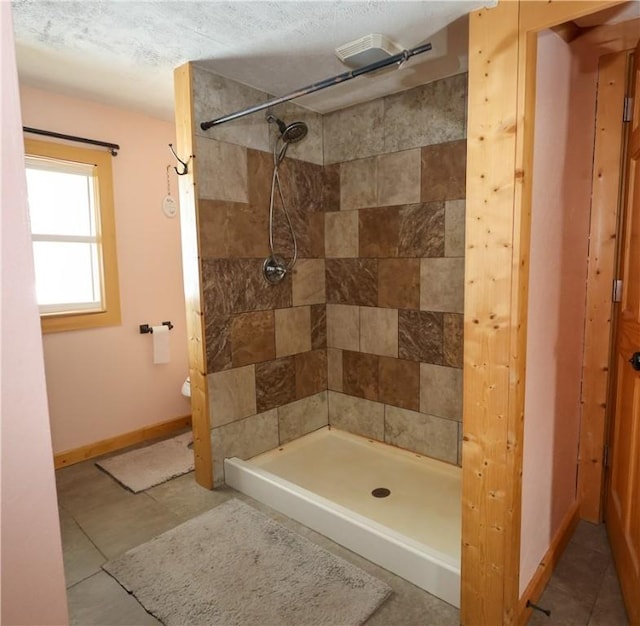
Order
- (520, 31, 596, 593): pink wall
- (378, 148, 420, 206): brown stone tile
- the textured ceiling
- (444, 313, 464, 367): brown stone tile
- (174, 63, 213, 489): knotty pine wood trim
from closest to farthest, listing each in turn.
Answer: (520, 31, 596, 593): pink wall < the textured ceiling < (174, 63, 213, 489): knotty pine wood trim < (444, 313, 464, 367): brown stone tile < (378, 148, 420, 206): brown stone tile

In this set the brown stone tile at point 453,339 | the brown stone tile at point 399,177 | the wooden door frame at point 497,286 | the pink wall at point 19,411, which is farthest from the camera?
the brown stone tile at point 399,177

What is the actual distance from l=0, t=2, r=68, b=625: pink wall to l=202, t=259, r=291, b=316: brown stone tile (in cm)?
205

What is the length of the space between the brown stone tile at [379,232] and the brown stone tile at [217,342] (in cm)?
109

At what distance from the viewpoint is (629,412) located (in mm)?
1831

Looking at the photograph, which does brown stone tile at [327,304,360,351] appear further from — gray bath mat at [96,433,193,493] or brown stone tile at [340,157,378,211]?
gray bath mat at [96,433,193,493]

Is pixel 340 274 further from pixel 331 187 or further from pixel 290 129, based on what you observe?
pixel 290 129

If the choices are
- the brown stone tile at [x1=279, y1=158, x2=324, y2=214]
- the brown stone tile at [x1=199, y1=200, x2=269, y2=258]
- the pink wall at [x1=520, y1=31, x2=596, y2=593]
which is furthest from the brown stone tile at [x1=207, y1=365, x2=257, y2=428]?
the pink wall at [x1=520, y1=31, x2=596, y2=593]

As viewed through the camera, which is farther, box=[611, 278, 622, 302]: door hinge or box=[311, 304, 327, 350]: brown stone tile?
box=[311, 304, 327, 350]: brown stone tile

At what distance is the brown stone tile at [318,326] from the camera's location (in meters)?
3.32

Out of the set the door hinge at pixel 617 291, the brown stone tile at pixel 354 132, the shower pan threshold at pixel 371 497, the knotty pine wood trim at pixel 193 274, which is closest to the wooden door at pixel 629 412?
the door hinge at pixel 617 291

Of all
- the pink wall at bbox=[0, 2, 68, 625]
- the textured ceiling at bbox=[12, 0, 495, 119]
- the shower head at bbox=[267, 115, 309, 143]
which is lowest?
the pink wall at bbox=[0, 2, 68, 625]

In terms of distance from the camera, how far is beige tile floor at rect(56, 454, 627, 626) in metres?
1.75

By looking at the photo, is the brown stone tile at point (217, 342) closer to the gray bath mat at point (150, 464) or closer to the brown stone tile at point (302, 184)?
the gray bath mat at point (150, 464)

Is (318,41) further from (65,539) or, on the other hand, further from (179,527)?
(65,539)
